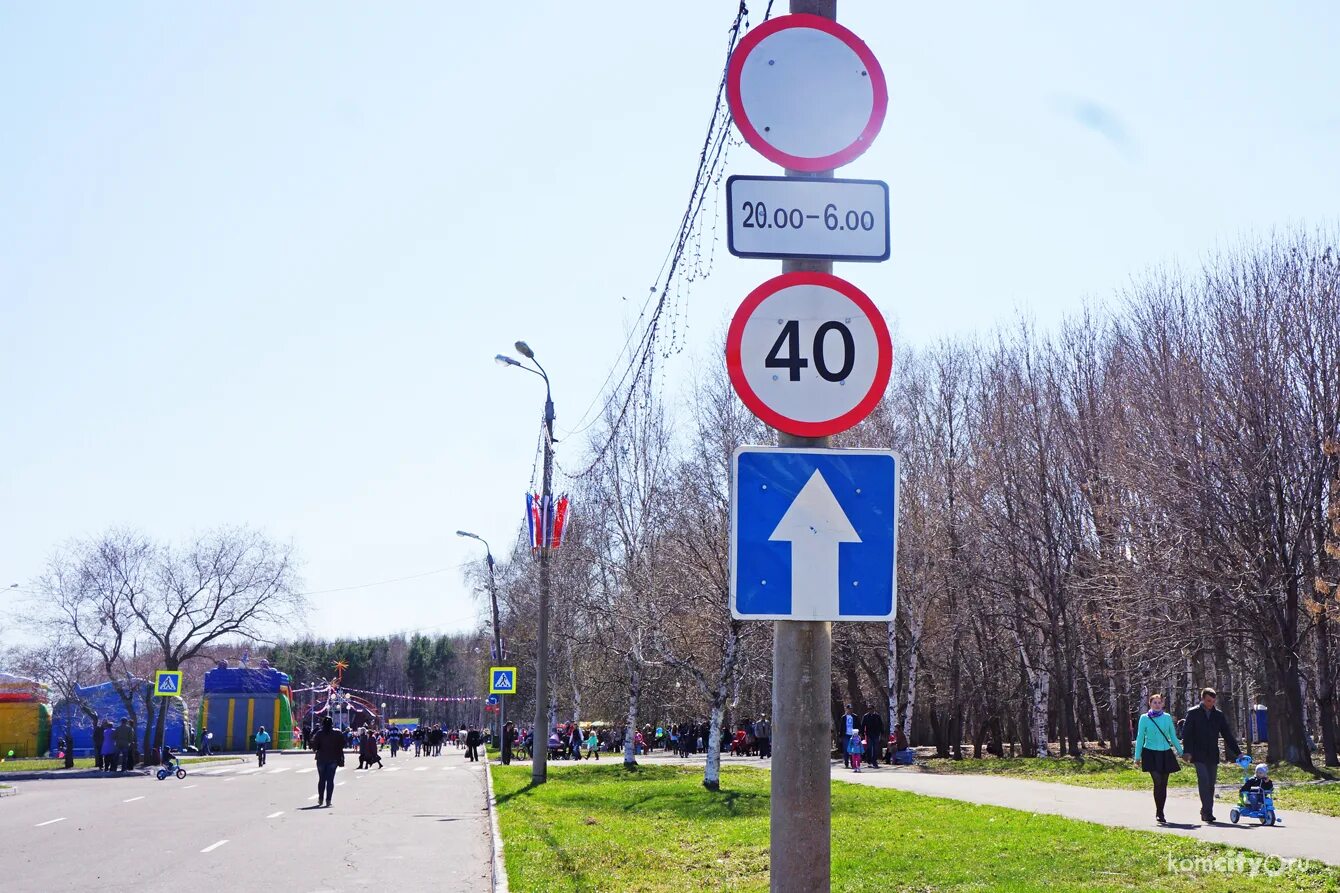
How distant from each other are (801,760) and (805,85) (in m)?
2.10

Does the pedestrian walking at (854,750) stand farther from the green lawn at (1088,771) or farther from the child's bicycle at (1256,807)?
the child's bicycle at (1256,807)

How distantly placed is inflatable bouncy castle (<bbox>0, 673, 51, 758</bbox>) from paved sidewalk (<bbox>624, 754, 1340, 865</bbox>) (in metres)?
53.7

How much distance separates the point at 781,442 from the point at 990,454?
1523 inches

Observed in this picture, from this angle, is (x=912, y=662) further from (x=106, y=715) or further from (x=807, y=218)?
(x=106, y=715)

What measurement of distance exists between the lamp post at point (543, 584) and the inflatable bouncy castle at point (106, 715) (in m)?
36.3

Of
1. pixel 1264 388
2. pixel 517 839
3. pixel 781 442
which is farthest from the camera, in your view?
pixel 1264 388

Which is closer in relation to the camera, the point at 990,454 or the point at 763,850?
the point at 763,850

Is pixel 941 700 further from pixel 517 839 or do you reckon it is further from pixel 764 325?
pixel 764 325

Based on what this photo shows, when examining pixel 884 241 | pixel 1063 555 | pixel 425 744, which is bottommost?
pixel 425 744

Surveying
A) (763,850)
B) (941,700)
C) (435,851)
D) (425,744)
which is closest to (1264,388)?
(763,850)

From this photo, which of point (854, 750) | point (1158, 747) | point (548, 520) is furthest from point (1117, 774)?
point (548, 520)

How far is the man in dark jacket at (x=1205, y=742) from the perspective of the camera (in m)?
15.4

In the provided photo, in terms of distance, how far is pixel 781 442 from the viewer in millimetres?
3771

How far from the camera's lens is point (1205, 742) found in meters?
15.9
